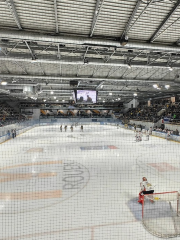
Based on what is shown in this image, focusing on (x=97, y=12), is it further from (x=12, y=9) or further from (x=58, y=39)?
(x=12, y=9)

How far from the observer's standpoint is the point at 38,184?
23.3 ft

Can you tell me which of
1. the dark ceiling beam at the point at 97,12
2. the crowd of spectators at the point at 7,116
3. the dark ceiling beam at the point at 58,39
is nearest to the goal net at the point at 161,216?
the dark ceiling beam at the point at 97,12

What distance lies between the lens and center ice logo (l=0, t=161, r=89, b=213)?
5.52 meters

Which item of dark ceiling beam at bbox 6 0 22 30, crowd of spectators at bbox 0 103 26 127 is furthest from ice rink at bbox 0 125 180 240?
crowd of spectators at bbox 0 103 26 127

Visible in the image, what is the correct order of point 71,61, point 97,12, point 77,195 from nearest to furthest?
point 77,195
point 97,12
point 71,61

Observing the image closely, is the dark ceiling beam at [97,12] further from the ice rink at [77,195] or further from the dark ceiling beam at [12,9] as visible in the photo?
the ice rink at [77,195]

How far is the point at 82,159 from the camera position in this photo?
10.8 metres

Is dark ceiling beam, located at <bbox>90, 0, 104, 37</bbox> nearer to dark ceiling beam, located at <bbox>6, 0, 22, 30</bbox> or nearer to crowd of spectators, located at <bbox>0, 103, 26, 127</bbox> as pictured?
dark ceiling beam, located at <bbox>6, 0, 22, 30</bbox>

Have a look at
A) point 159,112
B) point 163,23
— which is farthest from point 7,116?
point 163,23

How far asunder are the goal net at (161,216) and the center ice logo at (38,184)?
2.63 metres

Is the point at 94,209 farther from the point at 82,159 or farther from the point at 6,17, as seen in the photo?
the point at 6,17

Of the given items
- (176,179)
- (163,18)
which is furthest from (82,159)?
(163,18)

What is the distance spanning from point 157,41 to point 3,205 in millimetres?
10325

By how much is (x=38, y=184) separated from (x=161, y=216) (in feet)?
16.3
